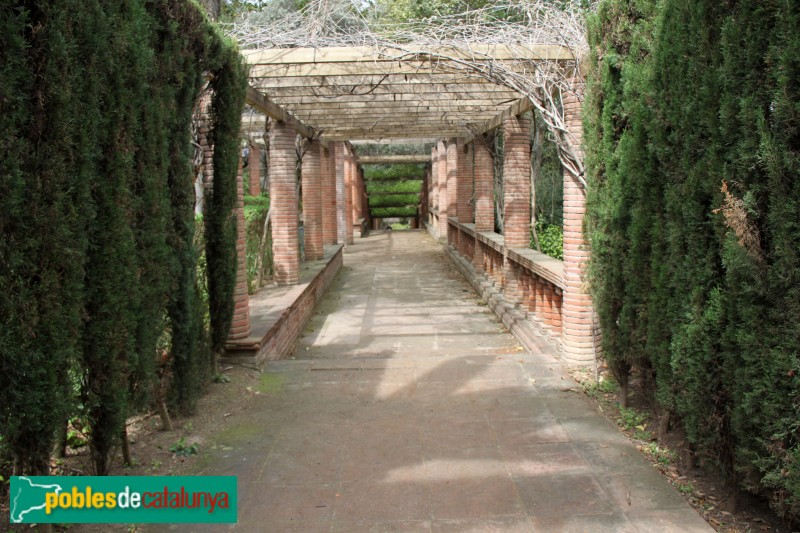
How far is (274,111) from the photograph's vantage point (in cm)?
988

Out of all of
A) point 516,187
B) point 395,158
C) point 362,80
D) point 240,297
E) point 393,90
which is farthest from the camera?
point 395,158

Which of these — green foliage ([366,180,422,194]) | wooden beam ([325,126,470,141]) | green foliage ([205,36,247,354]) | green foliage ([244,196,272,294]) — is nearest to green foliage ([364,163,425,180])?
green foliage ([366,180,422,194])

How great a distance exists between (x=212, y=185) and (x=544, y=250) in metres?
8.17

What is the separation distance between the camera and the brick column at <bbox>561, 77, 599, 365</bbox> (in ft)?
21.1

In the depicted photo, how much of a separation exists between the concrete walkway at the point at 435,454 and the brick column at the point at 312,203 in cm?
657

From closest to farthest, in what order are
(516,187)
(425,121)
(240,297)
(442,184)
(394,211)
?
(240,297) < (516,187) < (425,121) < (442,184) < (394,211)

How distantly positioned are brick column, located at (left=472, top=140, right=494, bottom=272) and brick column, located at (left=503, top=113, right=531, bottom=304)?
3075 millimetres

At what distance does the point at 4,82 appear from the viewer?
105 inches

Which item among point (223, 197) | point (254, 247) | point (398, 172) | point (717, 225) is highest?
point (398, 172)

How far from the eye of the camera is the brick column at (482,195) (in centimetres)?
1356

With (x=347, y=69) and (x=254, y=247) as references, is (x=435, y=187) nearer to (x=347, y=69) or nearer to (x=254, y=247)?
(x=254, y=247)

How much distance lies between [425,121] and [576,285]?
25.7 feet

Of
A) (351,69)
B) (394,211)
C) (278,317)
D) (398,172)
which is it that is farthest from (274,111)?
(394,211)

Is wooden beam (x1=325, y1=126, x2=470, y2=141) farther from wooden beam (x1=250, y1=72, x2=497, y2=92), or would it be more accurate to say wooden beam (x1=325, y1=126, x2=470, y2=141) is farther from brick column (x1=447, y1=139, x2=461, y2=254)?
wooden beam (x1=250, y1=72, x2=497, y2=92)
